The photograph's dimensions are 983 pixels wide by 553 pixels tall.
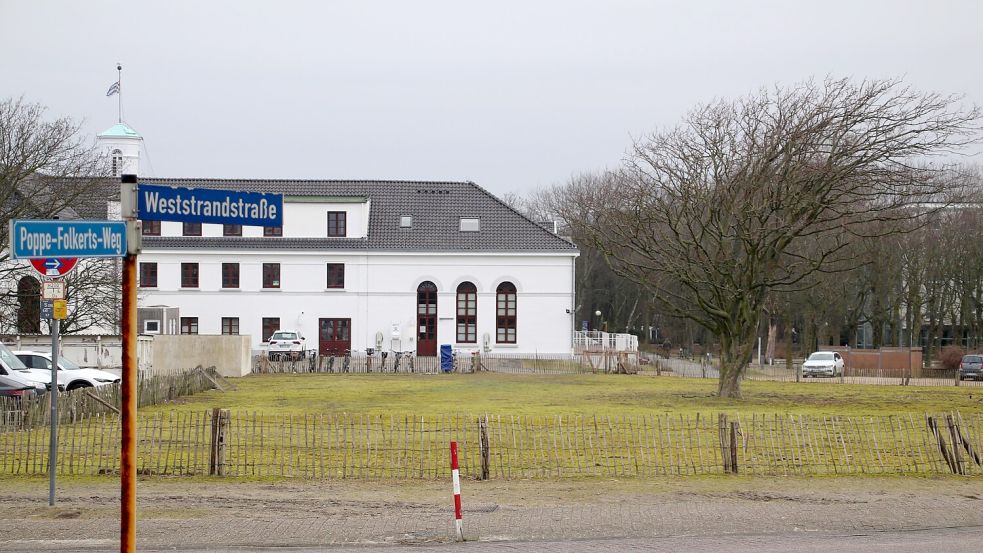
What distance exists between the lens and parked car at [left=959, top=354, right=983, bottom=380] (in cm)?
5188

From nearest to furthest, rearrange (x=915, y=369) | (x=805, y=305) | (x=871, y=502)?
(x=871, y=502)
(x=915, y=369)
(x=805, y=305)

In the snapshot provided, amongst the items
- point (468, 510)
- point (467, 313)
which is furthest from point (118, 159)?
point (468, 510)

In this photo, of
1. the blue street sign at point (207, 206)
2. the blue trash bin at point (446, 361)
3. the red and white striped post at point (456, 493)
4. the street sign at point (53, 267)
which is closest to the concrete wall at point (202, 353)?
A: the blue trash bin at point (446, 361)

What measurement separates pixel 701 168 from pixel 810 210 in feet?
13.0

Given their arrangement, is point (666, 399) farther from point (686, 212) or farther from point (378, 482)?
point (378, 482)

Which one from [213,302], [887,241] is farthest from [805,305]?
[213,302]

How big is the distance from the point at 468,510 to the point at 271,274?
1906 inches

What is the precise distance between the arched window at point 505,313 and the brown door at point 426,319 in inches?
138

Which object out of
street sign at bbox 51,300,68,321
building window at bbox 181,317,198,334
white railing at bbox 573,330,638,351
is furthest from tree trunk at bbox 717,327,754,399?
building window at bbox 181,317,198,334

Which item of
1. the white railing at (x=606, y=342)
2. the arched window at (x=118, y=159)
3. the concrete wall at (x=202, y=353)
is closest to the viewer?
the concrete wall at (x=202, y=353)

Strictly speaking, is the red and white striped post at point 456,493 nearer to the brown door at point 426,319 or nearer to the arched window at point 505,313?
the arched window at point 505,313

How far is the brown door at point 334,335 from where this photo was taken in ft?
197

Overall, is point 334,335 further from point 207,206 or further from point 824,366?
point 207,206

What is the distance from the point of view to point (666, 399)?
106 ft
